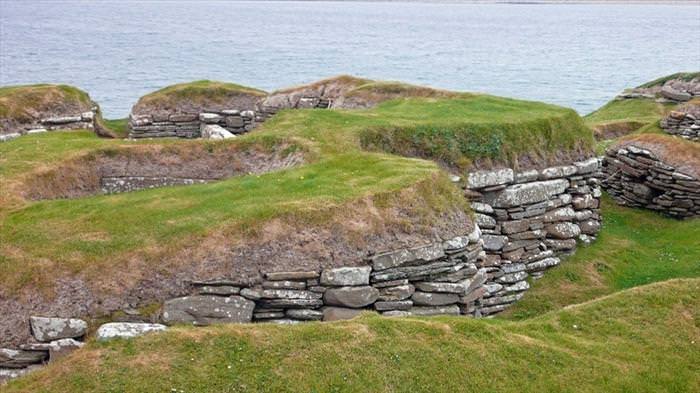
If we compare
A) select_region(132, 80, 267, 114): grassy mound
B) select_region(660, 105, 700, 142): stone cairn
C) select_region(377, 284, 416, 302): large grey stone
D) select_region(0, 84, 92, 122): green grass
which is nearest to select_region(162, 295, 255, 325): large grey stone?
select_region(377, 284, 416, 302): large grey stone

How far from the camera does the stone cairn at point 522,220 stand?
65.2 feet

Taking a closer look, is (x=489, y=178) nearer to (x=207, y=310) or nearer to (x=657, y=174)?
(x=657, y=174)

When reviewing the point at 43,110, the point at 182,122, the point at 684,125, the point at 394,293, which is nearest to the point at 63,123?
the point at 43,110

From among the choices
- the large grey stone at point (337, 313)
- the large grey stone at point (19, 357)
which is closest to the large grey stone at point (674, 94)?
the large grey stone at point (337, 313)

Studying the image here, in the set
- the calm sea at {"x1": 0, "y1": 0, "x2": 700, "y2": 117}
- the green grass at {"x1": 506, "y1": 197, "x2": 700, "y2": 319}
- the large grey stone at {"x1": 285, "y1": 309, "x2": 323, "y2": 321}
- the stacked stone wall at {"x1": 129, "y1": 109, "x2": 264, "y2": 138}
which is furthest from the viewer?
the calm sea at {"x1": 0, "y1": 0, "x2": 700, "y2": 117}

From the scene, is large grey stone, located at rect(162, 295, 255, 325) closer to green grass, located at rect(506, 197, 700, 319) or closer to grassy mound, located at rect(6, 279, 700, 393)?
grassy mound, located at rect(6, 279, 700, 393)

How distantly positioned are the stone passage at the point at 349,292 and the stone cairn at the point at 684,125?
72.6ft

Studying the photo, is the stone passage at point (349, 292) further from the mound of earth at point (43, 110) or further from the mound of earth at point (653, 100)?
the mound of earth at point (653, 100)

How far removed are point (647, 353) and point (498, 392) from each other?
3.70 m

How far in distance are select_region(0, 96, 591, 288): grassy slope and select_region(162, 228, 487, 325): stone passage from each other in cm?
136

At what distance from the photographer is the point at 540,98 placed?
80.1 meters

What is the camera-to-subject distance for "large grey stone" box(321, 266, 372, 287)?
14.8 m

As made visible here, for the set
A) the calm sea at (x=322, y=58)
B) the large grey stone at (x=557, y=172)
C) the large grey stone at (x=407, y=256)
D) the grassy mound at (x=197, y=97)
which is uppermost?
the grassy mound at (x=197, y=97)

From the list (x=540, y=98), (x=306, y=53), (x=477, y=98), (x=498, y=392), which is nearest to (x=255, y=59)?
(x=306, y=53)
